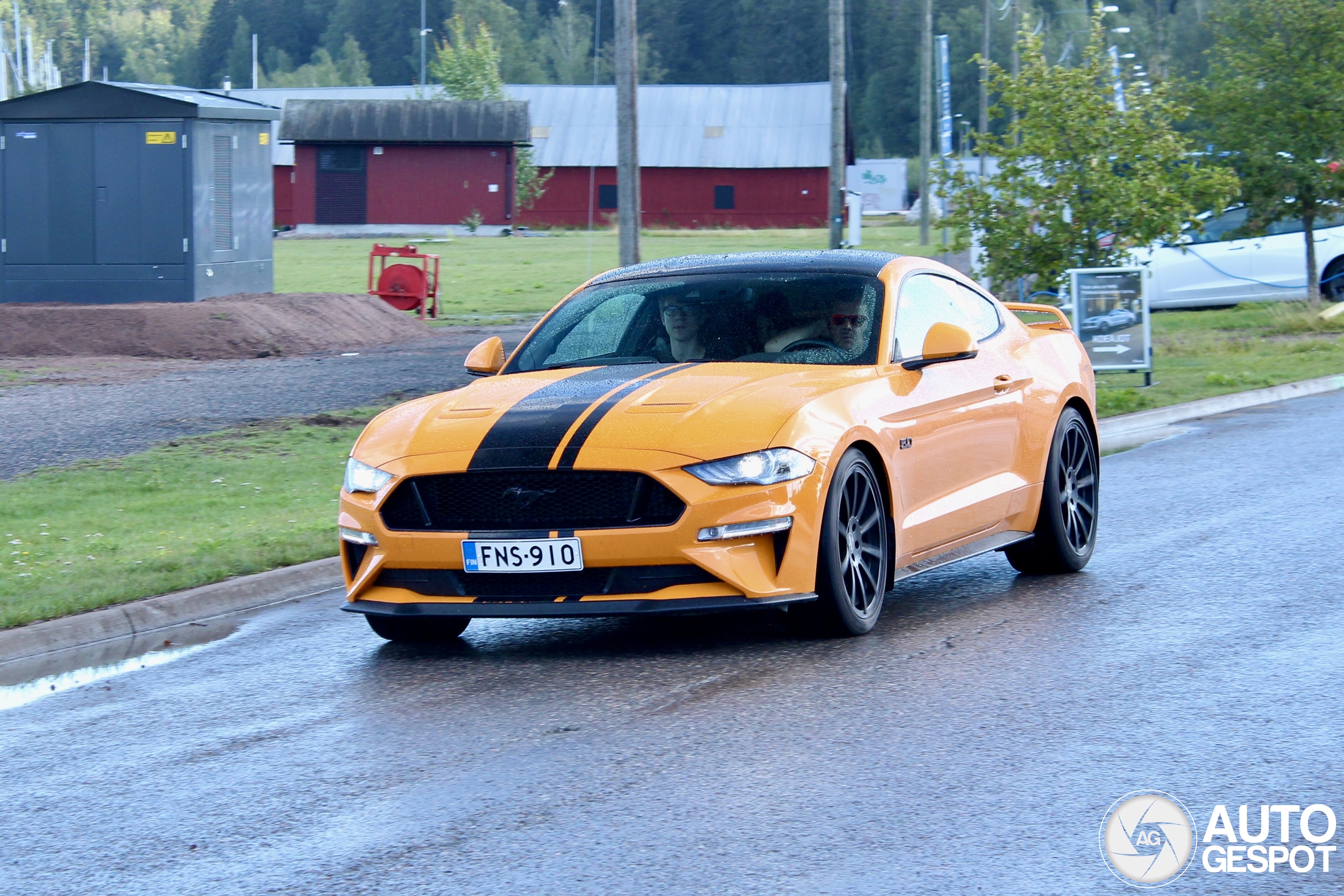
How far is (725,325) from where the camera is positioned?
309 inches

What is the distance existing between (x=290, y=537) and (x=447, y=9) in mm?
143392

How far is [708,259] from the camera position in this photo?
8.49 meters

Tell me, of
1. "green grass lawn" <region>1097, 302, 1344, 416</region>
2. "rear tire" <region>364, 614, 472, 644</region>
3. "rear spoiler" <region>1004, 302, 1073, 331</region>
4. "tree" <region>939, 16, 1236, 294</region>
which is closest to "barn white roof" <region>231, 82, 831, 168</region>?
"green grass lawn" <region>1097, 302, 1344, 416</region>

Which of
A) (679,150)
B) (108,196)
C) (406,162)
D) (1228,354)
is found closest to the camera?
(1228,354)

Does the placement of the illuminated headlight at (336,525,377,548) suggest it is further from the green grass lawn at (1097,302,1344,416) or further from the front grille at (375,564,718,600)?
the green grass lawn at (1097,302,1344,416)

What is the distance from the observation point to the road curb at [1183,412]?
49.2ft

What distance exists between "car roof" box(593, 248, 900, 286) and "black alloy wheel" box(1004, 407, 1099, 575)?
125 cm

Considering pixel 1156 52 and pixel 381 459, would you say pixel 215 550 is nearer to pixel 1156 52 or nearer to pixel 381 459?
pixel 381 459

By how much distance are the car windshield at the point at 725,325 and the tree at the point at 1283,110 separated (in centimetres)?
1919

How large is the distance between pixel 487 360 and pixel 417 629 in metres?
1.30

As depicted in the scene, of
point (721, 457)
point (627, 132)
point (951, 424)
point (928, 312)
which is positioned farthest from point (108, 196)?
point (721, 457)

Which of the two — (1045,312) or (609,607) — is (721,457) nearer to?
(609,607)

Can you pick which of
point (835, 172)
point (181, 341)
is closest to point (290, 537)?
point (181, 341)

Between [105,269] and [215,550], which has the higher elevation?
[105,269]
